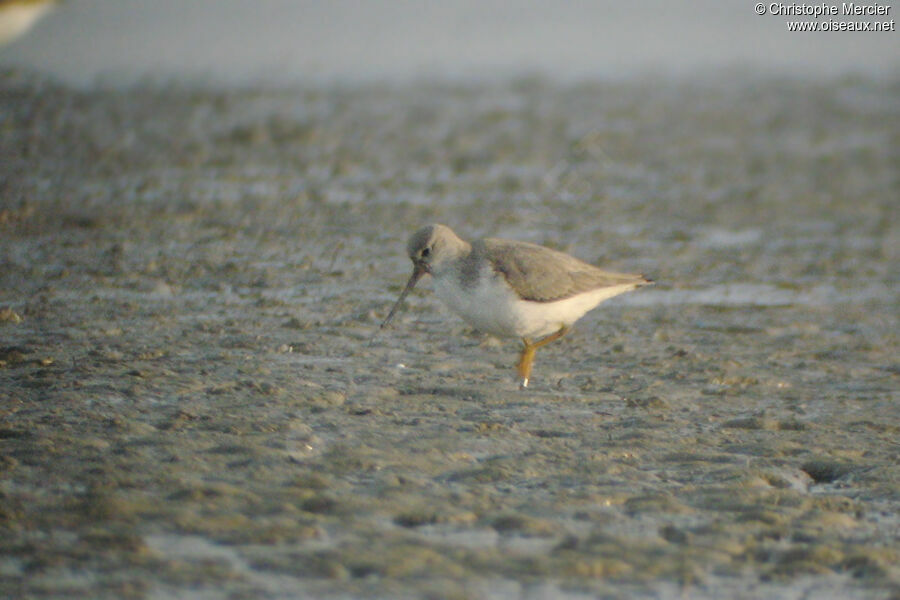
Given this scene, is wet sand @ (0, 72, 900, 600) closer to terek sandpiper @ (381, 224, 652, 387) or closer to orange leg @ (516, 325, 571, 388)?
orange leg @ (516, 325, 571, 388)

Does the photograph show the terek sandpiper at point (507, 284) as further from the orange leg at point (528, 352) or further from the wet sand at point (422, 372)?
the wet sand at point (422, 372)

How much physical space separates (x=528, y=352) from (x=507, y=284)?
50 centimetres

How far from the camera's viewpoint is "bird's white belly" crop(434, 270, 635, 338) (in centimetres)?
666

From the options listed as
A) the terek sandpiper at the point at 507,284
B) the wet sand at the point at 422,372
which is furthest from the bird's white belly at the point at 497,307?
the wet sand at the point at 422,372

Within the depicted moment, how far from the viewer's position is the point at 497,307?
6660 mm

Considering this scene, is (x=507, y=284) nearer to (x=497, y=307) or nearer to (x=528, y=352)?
(x=497, y=307)

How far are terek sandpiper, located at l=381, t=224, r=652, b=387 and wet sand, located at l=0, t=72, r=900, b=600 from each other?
31 cm

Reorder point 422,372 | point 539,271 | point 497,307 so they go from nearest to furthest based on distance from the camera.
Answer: point 497,307
point 422,372
point 539,271

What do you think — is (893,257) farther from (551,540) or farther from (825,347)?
(551,540)

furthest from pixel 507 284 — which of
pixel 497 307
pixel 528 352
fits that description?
pixel 528 352

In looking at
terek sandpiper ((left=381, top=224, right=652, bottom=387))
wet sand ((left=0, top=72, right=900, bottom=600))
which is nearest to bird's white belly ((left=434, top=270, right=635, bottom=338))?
terek sandpiper ((left=381, top=224, right=652, bottom=387))

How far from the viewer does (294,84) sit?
17.2 meters

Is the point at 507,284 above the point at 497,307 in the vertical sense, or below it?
above

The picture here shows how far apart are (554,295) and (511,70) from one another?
491 inches
